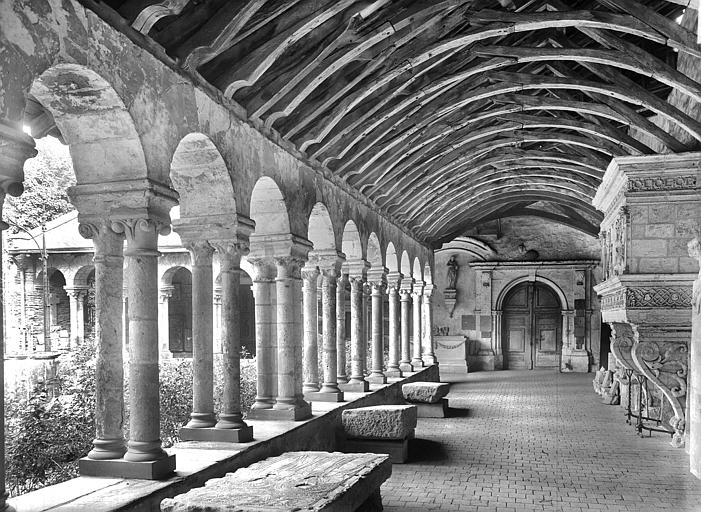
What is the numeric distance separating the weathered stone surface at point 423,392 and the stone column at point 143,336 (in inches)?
254

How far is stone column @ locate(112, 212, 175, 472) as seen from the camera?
4566 mm

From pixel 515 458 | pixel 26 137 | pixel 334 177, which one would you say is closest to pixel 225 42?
pixel 26 137

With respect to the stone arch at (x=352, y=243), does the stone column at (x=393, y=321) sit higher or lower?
lower

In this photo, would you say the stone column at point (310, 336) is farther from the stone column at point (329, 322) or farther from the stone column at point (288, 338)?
the stone column at point (288, 338)

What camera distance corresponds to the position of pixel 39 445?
20.1 feet

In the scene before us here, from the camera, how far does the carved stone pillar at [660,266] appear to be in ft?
27.6

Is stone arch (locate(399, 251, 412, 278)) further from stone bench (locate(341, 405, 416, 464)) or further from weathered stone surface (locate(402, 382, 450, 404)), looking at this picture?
stone bench (locate(341, 405, 416, 464))

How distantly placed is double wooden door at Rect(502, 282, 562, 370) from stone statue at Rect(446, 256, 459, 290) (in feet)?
5.49

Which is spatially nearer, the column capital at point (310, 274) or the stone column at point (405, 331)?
the column capital at point (310, 274)

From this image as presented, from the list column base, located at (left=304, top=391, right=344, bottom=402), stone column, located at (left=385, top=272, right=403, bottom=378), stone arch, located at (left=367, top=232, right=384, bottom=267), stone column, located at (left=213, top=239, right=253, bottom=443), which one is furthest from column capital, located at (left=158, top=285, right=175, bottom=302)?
stone column, located at (left=213, top=239, right=253, bottom=443)

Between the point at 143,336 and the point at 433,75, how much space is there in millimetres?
4919

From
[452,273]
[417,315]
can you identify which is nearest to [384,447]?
[417,315]

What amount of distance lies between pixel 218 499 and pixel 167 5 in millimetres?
2912

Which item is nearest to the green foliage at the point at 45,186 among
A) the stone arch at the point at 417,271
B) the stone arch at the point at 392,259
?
the stone arch at the point at 392,259
